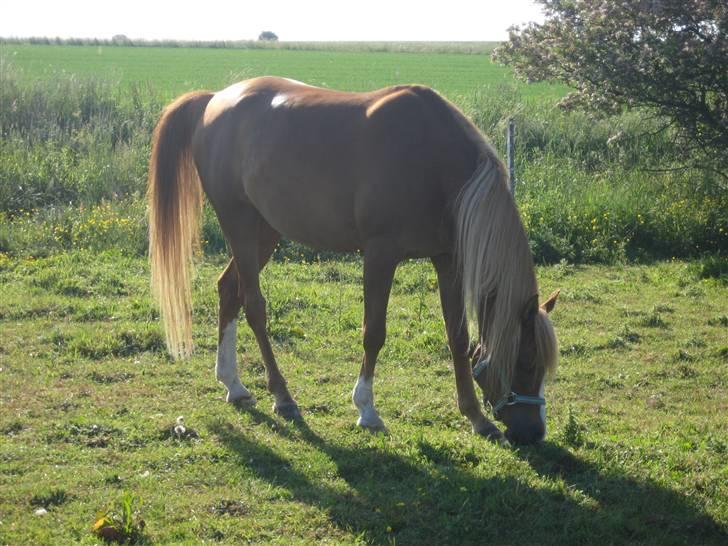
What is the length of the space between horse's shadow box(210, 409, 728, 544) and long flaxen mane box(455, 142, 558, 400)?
52 centimetres

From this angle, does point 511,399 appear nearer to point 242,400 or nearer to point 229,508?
point 229,508

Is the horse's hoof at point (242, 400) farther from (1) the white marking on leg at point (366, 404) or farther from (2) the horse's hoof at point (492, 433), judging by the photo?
(2) the horse's hoof at point (492, 433)

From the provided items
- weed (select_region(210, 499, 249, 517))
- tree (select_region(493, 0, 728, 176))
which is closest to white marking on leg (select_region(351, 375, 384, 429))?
weed (select_region(210, 499, 249, 517))

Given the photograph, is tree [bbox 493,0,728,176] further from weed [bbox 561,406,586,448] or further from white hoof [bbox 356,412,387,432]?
white hoof [bbox 356,412,387,432]

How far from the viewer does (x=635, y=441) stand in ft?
16.5

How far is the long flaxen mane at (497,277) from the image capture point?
4.65 m

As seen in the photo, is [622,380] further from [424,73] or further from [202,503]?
[424,73]

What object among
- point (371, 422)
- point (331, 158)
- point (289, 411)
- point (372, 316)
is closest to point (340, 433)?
point (371, 422)

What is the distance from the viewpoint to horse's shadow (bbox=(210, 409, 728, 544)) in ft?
13.3

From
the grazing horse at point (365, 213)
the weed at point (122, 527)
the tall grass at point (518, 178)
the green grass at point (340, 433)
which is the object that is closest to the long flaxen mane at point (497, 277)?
the grazing horse at point (365, 213)

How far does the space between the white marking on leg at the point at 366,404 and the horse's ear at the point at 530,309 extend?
3.66ft

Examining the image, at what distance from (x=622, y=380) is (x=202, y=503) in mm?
3258

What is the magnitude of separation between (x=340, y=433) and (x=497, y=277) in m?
1.34

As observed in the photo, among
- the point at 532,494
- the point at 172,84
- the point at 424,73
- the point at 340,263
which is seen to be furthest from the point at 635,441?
the point at 424,73
